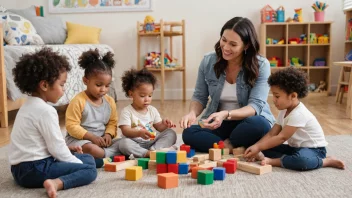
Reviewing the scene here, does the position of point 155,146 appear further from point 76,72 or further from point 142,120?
point 76,72

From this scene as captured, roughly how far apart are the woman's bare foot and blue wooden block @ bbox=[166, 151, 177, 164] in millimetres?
397

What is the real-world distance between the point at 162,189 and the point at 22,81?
0.59 meters

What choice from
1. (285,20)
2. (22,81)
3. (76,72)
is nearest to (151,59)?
(76,72)

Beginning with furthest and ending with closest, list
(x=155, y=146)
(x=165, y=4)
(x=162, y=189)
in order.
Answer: (x=165, y=4)
(x=155, y=146)
(x=162, y=189)

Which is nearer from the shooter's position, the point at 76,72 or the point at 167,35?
the point at 76,72

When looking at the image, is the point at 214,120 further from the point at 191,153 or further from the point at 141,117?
the point at 141,117

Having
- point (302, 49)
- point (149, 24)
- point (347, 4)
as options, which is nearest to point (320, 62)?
point (302, 49)

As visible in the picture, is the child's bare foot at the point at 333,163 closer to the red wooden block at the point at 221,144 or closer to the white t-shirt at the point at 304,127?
the white t-shirt at the point at 304,127

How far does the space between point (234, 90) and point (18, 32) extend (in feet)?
7.57

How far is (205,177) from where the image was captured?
1498 mm

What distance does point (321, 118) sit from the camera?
3.18 m

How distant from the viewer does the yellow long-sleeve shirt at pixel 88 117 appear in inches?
75.4

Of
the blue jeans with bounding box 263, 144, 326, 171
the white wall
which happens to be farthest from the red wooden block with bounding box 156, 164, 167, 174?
the white wall

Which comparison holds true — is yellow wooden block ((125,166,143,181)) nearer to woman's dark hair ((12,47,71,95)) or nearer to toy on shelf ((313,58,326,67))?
woman's dark hair ((12,47,71,95))
